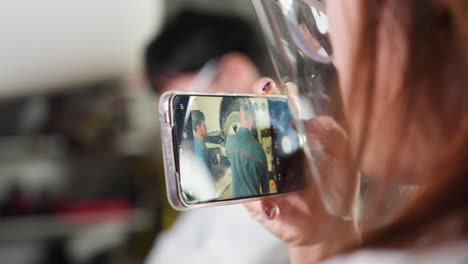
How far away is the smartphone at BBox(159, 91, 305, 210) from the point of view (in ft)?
0.65

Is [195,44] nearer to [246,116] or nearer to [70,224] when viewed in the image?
[246,116]

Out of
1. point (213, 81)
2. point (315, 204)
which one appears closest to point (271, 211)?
point (315, 204)

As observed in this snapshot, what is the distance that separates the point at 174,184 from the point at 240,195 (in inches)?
1.4

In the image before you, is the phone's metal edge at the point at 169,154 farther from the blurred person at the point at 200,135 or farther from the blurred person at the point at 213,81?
the blurred person at the point at 213,81

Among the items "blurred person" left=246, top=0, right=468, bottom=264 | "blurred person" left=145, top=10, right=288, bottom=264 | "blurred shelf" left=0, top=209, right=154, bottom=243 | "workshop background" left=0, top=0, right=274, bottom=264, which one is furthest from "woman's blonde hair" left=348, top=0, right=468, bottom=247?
"blurred shelf" left=0, top=209, right=154, bottom=243

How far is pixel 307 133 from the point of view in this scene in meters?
0.21

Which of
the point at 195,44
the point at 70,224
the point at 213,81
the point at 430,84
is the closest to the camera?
the point at 430,84

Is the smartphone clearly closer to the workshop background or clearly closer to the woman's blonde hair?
the woman's blonde hair

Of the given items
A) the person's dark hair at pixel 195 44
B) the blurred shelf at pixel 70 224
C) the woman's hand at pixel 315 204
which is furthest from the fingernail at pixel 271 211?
the blurred shelf at pixel 70 224

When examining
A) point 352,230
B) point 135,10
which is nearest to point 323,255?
point 352,230

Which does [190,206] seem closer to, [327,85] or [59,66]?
[327,85]

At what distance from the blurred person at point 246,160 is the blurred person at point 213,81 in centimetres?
10

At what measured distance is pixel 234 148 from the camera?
0.68 ft

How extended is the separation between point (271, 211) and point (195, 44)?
289 millimetres
